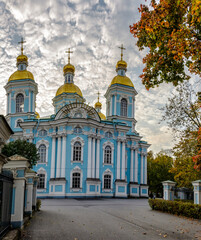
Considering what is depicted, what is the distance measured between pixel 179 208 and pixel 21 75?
30.7 metres

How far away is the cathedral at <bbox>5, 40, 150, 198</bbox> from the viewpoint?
3394 centimetres

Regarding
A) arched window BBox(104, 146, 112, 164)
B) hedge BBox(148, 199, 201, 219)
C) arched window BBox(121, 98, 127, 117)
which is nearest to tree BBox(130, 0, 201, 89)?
hedge BBox(148, 199, 201, 219)

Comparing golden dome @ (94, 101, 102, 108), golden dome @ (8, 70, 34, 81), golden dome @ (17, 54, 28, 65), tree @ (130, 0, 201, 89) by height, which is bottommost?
tree @ (130, 0, 201, 89)

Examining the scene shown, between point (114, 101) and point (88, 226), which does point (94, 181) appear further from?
→ point (88, 226)

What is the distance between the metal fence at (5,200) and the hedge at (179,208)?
967 centimetres

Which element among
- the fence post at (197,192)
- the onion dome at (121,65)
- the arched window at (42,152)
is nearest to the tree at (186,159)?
the fence post at (197,192)

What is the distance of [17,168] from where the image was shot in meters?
9.55

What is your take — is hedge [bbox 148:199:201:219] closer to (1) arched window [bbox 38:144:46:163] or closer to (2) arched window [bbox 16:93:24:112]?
(1) arched window [bbox 38:144:46:163]

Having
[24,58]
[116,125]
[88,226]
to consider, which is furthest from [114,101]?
[88,226]

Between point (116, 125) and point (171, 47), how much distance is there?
95.4 ft

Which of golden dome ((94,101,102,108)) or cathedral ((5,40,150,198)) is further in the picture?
golden dome ((94,101,102,108))

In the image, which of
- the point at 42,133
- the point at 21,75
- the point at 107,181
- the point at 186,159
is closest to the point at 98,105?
the point at 21,75

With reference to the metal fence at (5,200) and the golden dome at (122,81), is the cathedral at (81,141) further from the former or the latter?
the metal fence at (5,200)

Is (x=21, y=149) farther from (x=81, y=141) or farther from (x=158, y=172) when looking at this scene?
(x=158, y=172)
